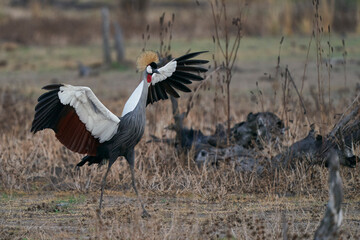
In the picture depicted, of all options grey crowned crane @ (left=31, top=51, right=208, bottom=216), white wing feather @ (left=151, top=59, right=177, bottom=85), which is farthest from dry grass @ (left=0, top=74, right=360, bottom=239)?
white wing feather @ (left=151, top=59, right=177, bottom=85)

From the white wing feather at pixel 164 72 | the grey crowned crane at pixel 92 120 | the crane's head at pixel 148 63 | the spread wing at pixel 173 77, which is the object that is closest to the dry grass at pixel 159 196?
the grey crowned crane at pixel 92 120

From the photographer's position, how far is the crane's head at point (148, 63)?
22.7 feet

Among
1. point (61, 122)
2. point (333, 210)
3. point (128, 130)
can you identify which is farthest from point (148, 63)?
point (333, 210)

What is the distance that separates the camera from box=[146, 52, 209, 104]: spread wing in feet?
23.9

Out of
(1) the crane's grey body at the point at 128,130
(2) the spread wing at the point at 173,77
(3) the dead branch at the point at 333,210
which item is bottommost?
(3) the dead branch at the point at 333,210

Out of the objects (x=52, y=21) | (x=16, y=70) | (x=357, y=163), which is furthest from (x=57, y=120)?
(x=52, y=21)

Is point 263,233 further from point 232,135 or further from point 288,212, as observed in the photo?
point 232,135

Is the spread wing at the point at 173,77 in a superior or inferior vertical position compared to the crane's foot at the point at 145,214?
superior

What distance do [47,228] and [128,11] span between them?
2037 centimetres

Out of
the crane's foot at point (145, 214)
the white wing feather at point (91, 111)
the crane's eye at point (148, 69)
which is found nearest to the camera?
the white wing feather at point (91, 111)

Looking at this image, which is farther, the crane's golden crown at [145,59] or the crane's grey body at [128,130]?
the crane's golden crown at [145,59]

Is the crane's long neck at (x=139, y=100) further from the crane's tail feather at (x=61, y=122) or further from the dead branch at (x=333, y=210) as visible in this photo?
the dead branch at (x=333, y=210)

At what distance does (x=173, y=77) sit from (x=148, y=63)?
1.75 ft

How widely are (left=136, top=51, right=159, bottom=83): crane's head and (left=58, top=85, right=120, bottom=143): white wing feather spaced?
61 centimetres
